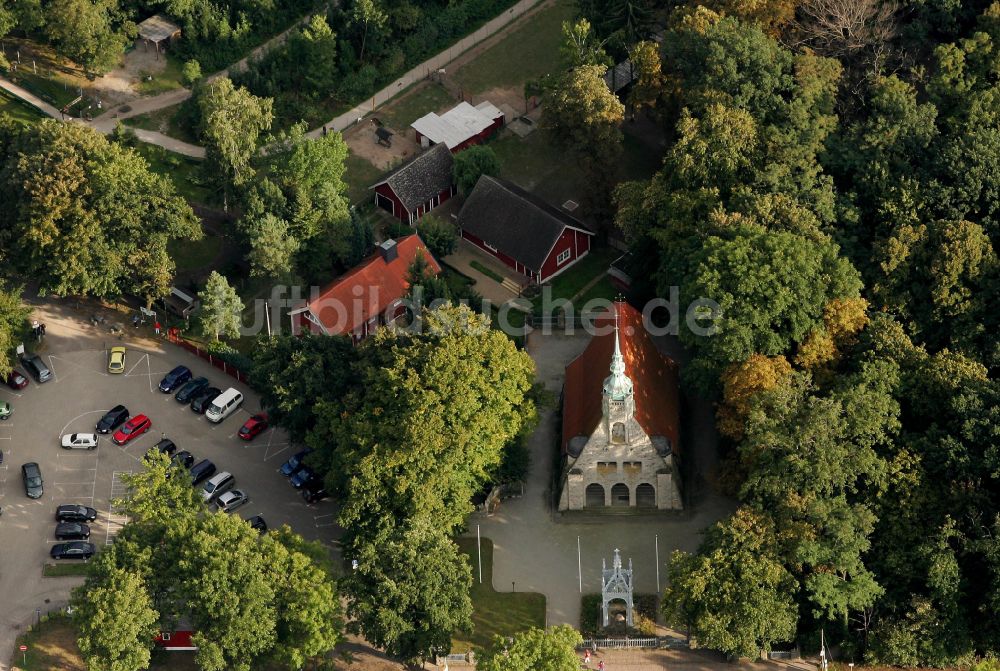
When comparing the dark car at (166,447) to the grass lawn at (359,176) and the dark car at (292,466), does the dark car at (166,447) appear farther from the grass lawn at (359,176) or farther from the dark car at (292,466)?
the grass lawn at (359,176)

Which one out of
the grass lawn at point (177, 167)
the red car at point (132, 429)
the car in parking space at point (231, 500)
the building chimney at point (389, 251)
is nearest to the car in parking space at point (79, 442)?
the red car at point (132, 429)

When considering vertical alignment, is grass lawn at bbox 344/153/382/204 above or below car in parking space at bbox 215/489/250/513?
above

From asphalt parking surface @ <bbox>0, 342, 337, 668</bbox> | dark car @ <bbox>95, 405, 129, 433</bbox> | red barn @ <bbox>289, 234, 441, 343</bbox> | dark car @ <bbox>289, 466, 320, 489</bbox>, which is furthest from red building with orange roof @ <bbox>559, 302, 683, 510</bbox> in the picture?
dark car @ <bbox>95, 405, 129, 433</bbox>

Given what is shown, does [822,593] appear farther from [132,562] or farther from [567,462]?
[132,562]

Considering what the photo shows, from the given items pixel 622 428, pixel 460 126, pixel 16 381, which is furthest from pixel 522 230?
pixel 16 381

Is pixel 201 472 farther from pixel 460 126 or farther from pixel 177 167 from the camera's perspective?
pixel 460 126

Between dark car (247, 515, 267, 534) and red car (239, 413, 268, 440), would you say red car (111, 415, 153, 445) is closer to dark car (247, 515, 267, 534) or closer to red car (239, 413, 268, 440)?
red car (239, 413, 268, 440)
